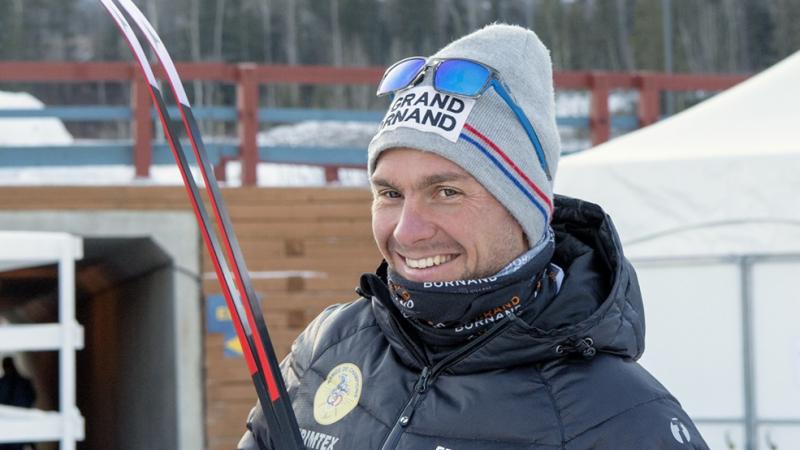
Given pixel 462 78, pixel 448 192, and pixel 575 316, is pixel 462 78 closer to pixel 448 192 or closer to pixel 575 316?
pixel 448 192

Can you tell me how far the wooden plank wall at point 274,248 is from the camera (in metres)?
7.89

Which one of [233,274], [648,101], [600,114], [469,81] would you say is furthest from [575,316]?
[648,101]

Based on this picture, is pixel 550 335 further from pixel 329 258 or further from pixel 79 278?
pixel 79 278

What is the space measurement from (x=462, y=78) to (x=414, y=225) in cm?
21

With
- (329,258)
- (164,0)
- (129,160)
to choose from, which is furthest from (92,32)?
(329,258)

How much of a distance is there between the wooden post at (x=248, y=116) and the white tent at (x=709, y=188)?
10.9 ft

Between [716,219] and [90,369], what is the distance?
9.49 metres

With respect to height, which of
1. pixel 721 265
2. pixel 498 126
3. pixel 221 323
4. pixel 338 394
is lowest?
pixel 221 323

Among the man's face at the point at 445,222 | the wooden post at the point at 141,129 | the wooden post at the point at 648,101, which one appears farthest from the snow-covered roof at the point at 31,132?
the man's face at the point at 445,222

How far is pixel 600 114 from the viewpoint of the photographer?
9445 millimetres

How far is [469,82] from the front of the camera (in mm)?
1710

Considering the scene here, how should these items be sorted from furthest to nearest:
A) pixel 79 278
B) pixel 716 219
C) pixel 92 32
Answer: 1. pixel 92 32
2. pixel 79 278
3. pixel 716 219

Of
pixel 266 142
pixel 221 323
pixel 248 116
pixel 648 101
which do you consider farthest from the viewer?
pixel 266 142

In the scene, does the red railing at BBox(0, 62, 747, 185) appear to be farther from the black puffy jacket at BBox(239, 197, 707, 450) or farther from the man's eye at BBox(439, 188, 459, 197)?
the man's eye at BBox(439, 188, 459, 197)
